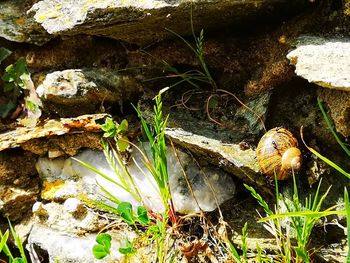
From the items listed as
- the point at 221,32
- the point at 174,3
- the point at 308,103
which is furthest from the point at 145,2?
the point at 308,103

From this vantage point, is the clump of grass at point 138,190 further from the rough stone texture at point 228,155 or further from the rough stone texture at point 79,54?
the rough stone texture at point 79,54

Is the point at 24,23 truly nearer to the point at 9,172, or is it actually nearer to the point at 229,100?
the point at 9,172

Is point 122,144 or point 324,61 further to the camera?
point 122,144

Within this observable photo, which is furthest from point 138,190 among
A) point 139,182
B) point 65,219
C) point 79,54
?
point 79,54

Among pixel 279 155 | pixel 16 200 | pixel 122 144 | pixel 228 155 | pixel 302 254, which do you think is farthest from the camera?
pixel 16 200

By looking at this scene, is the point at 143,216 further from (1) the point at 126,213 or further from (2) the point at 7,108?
(2) the point at 7,108

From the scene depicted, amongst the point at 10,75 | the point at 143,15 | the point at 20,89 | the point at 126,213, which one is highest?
the point at 143,15
